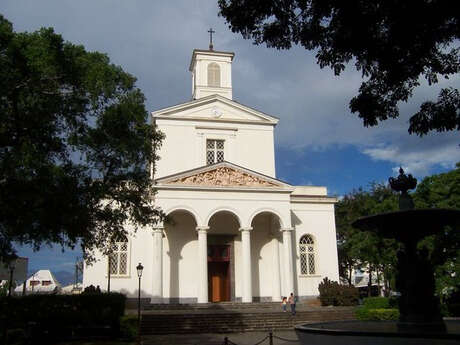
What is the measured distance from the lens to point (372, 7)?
769 centimetres

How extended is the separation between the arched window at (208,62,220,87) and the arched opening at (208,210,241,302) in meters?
11.4

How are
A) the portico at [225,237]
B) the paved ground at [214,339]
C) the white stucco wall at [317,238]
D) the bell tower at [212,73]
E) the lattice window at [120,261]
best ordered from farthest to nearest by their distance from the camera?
the bell tower at [212,73]
the white stucco wall at [317,238]
the lattice window at [120,261]
the portico at [225,237]
the paved ground at [214,339]

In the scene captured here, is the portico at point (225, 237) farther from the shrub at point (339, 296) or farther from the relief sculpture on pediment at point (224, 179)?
the shrub at point (339, 296)

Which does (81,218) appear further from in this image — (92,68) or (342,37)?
(342,37)

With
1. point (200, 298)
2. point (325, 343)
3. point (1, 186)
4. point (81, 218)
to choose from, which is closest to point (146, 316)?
point (200, 298)

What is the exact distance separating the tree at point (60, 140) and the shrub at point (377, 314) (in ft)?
48.0

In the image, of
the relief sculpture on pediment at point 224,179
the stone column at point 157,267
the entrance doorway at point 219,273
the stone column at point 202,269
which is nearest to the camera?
the stone column at point 157,267

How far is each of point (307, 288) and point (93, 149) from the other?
21.4 metres

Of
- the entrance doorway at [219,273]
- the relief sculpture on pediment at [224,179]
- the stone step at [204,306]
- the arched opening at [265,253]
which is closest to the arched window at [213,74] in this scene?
the relief sculpture on pediment at [224,179]

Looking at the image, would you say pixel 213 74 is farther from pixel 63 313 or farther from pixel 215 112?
pixel 63 313

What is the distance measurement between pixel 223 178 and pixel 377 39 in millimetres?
21303

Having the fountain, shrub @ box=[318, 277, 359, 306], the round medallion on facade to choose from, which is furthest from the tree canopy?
the round medallion on facade

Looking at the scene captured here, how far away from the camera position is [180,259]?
98.3ft

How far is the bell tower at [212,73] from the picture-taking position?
36.7 metres
